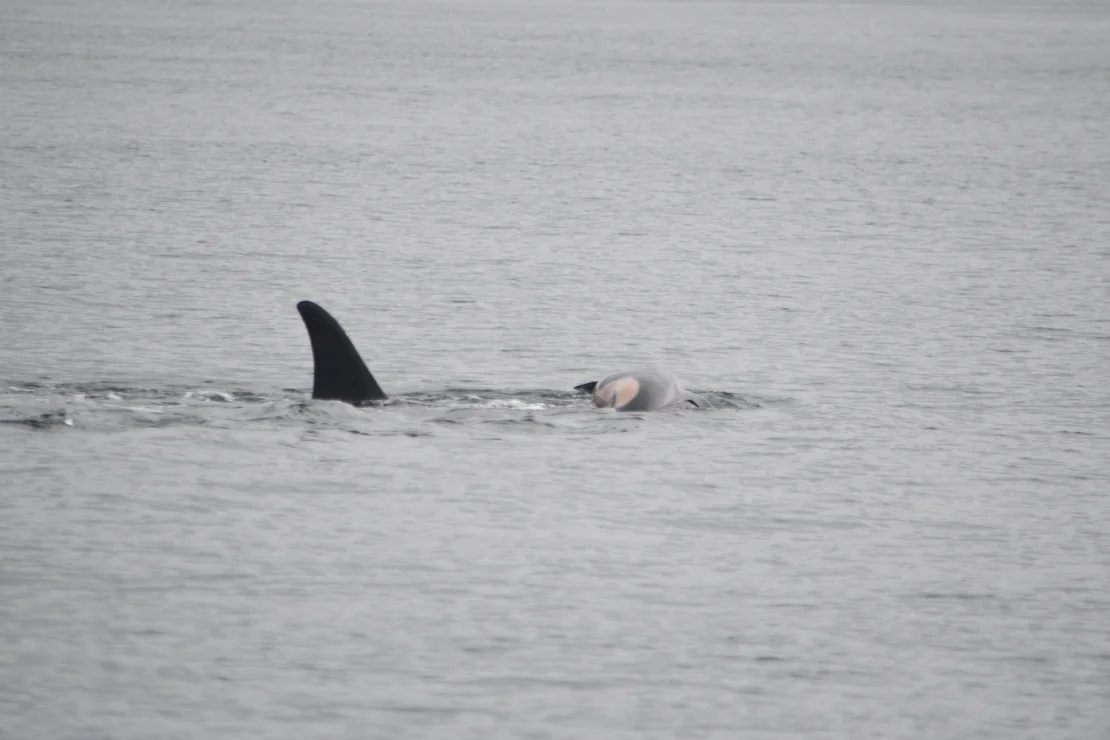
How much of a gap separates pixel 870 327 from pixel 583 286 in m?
5.23

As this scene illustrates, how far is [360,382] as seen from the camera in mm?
17219

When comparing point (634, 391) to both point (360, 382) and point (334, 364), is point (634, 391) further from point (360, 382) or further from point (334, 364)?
point (334, 364)

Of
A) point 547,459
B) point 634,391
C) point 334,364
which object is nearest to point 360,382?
point 334,364

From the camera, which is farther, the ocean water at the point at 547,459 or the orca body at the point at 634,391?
the orca body at the point at 634,391

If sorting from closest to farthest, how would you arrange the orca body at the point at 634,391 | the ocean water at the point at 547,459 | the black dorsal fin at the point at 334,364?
the ocean water at the point at 547,459 < the black dorsal fin at the point at 334,364 < the orca body at the point at 634,391

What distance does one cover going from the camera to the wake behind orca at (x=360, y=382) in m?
16.3

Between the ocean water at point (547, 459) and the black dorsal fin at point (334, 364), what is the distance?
0.26 m

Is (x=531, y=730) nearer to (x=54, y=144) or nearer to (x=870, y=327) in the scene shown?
(x=870, y=327)

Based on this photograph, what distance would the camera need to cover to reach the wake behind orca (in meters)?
16.3

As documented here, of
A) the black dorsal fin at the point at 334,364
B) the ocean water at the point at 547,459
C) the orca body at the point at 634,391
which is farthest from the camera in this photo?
the orca body at the point at 634,391

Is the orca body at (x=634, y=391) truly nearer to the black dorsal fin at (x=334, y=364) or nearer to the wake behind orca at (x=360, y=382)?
the wake behind orca at (x=360, y=382)

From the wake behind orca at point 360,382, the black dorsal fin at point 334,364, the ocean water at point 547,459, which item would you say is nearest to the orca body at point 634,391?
the wake behind orca at point 360,382

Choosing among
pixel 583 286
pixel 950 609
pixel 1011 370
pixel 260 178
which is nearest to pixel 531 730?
pixel 950 609

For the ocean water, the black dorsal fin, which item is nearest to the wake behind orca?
the black dorsal fin
